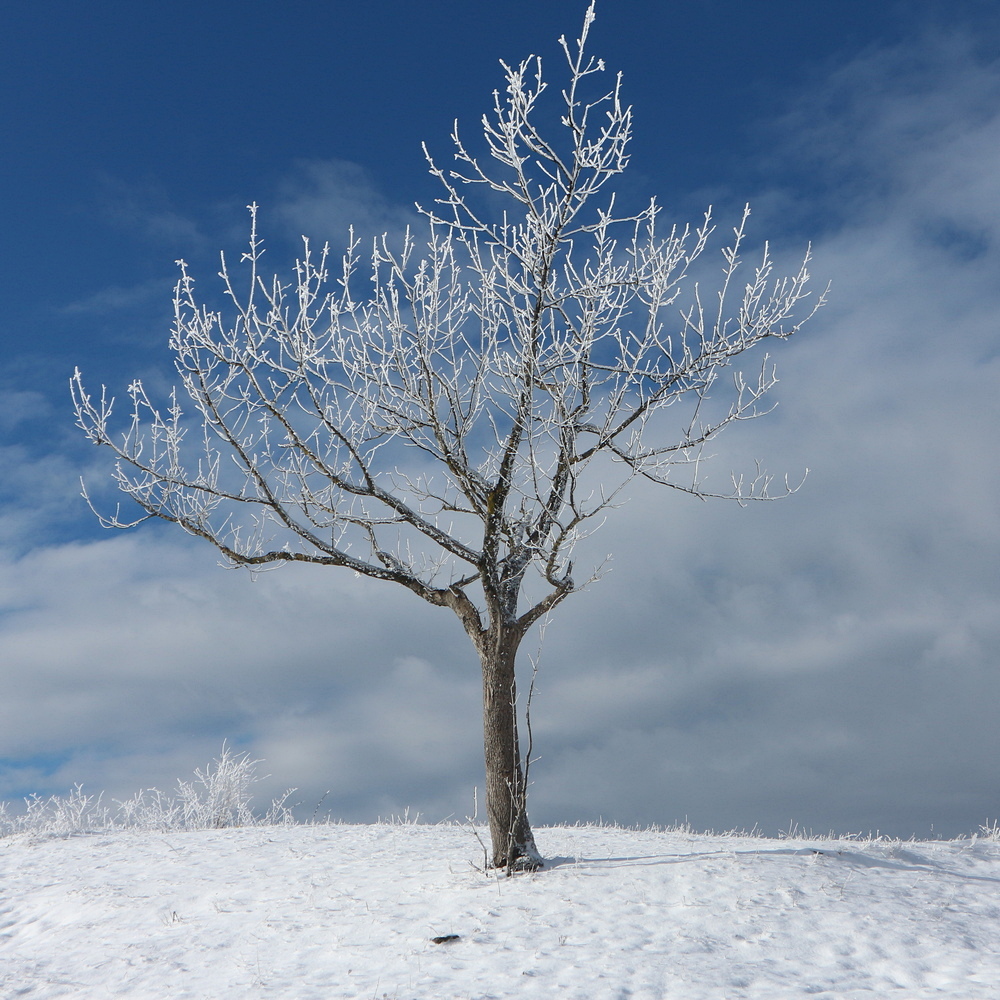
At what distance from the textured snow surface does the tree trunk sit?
1.22 ft

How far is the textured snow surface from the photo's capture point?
20.7 ft

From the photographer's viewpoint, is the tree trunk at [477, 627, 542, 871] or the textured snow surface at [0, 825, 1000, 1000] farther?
the tree trunk at [477, 627, 542, 871]

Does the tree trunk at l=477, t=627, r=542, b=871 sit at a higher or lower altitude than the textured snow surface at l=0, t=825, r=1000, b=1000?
higher

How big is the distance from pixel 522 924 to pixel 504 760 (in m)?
2.26

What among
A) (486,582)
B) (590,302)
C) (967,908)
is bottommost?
(967,908)

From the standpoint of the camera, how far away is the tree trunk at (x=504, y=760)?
361 inches

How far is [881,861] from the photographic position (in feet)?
31.2

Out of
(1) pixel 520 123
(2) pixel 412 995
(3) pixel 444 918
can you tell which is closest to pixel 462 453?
(1) pixel 520 123

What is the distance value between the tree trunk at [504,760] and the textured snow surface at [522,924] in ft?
1.22

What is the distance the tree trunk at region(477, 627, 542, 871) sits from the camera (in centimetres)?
916

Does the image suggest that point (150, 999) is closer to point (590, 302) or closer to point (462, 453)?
point (462, 453)

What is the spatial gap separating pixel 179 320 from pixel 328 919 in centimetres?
684

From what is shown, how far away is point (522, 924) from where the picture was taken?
7.29 m

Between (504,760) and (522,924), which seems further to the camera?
(504,760)
